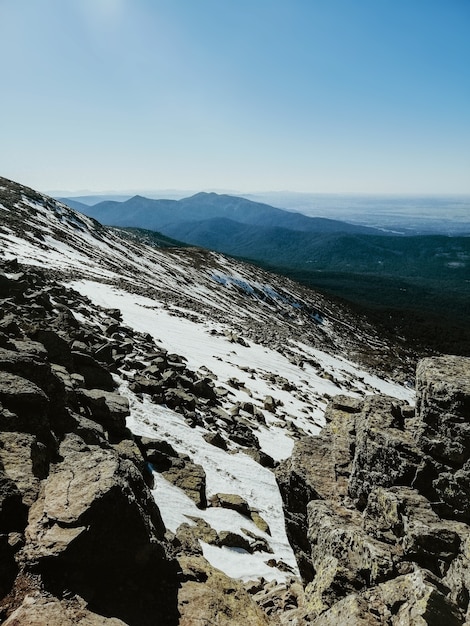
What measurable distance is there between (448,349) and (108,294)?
12369cm

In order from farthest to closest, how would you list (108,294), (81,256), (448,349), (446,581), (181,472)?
(448,349) → (81,256) → (108,294) → (181,472) → (446,581)

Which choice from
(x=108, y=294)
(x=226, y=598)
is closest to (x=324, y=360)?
(x=108, y=294)

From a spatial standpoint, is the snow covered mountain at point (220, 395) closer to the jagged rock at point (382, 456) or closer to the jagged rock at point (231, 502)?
the jagged rock at point (231, 502)

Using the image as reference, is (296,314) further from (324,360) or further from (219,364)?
(219,364)

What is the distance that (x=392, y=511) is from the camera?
821cm

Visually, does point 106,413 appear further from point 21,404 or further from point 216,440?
point 216,440

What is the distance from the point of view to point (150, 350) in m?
25.9

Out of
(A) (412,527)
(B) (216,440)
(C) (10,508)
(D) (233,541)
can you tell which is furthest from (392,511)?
(B) (216,440)

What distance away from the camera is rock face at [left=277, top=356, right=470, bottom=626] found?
21.1 feet

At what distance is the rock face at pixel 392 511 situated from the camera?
6418mm

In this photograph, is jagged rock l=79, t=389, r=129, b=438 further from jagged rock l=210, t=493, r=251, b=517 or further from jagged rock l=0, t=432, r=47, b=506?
jagged rock l=0, t=432, r=47, b=506

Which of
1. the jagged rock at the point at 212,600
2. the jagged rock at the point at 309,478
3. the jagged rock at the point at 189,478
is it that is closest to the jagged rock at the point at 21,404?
the jagged rock at the point at 212,600

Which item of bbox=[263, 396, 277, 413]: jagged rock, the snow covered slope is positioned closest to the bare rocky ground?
the snow covered slope

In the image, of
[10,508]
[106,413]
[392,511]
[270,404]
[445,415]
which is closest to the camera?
[10,508]
